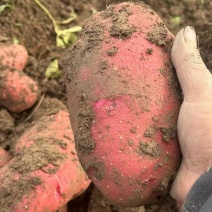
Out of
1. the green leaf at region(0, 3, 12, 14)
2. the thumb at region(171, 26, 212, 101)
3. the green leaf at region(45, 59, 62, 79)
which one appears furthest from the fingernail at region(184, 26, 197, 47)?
the green leaf at region(0, 3, 12, 14)

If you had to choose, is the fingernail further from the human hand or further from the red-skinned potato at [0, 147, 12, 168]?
the red-skinned potato at [0, 147, 12, 168]

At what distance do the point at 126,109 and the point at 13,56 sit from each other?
93 cm

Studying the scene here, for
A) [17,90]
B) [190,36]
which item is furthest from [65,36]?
[190,36]

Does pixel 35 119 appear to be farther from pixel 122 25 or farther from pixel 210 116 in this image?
pixel 210 116

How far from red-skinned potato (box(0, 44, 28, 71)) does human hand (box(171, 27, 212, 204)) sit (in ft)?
2.96

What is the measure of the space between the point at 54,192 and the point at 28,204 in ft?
0.33

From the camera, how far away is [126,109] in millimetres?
1085

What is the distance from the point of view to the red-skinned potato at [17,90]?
175cm

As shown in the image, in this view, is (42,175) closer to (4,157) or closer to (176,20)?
(4,157)

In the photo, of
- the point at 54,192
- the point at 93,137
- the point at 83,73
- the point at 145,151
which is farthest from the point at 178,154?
the point at 54,192

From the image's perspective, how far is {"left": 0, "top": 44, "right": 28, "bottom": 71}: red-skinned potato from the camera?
1810 mm

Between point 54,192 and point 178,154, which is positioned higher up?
point 178,154

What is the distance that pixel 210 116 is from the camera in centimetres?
110

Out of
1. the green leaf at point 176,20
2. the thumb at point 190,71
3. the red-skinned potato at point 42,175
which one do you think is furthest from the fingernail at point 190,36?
the green leaf at point 176,20
